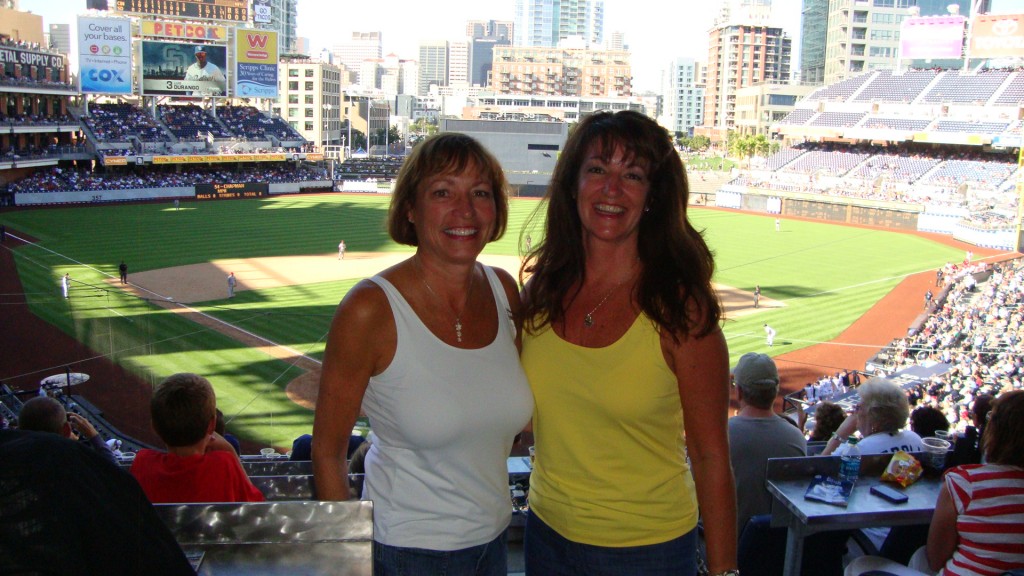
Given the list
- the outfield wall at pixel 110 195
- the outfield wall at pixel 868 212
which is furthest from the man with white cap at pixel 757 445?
the outfield wall at pixel 110 195

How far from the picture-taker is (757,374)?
4.78 metres

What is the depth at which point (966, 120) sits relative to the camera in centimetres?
5412

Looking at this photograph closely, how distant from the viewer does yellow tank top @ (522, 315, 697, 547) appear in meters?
2.66

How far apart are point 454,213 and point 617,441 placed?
0.94m

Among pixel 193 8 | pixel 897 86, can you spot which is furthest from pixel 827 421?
pixel 897 86

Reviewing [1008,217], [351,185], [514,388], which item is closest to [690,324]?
[514,388]

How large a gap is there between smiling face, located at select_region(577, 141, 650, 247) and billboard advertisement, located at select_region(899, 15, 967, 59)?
71.1 meters

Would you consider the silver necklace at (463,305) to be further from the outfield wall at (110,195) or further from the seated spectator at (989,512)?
the outfield wall at (110,195)

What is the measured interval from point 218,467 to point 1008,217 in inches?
1734

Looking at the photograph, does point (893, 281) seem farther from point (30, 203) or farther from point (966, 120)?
point (30, 203)

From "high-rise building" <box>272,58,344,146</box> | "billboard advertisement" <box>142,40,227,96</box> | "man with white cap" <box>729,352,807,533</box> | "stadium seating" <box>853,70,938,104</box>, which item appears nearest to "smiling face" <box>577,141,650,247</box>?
"man with white cap" <box>729,352,807,533</box>

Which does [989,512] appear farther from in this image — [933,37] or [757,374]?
[933,37]

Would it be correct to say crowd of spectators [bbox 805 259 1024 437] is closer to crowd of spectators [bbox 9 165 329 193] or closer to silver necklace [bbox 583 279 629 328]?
silver necklace [bbox 583 279 629 328]

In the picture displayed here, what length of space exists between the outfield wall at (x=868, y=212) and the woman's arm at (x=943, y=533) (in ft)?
130
